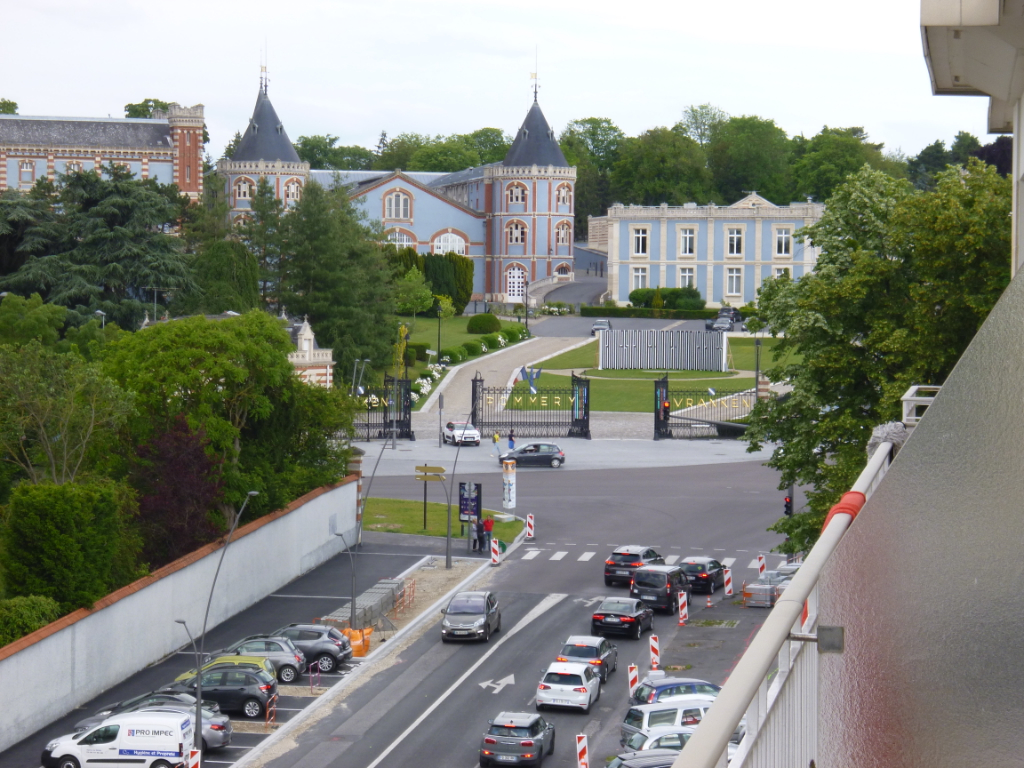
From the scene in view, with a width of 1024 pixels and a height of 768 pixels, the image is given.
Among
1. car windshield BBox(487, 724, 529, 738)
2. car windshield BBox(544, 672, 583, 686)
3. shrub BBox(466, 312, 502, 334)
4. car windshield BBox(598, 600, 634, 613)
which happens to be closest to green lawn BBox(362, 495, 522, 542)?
car windshield BBox(598, 600, 634, 613)

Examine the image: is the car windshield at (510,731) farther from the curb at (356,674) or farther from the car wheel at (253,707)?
the car wheel at (253,707)

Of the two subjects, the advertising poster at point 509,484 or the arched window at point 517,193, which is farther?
the arched window at point 517,193

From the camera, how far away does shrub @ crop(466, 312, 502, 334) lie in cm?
Answer: 9588

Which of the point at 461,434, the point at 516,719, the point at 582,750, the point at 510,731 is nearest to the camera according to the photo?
the point at 582,750

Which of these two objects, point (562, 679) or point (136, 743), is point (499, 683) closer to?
point (562, 679)

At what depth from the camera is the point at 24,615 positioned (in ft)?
89.1

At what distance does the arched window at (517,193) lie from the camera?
116m

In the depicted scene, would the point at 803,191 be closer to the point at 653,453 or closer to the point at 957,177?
the point at 653,453

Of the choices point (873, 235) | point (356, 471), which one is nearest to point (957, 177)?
point (873, 235)

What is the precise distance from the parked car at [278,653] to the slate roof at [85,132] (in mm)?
79319

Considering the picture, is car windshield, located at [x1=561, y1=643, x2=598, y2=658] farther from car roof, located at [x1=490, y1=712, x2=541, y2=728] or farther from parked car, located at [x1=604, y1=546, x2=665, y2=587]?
parked car, located at [x1=604, y1=546, x2=665, y2=587]

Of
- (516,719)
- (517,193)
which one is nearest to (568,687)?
(516,719)

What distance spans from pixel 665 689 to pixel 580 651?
3829 mm

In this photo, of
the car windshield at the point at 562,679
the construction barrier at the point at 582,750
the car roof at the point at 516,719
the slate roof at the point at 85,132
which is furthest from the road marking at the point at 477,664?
the slate roof at the point at 85,132
